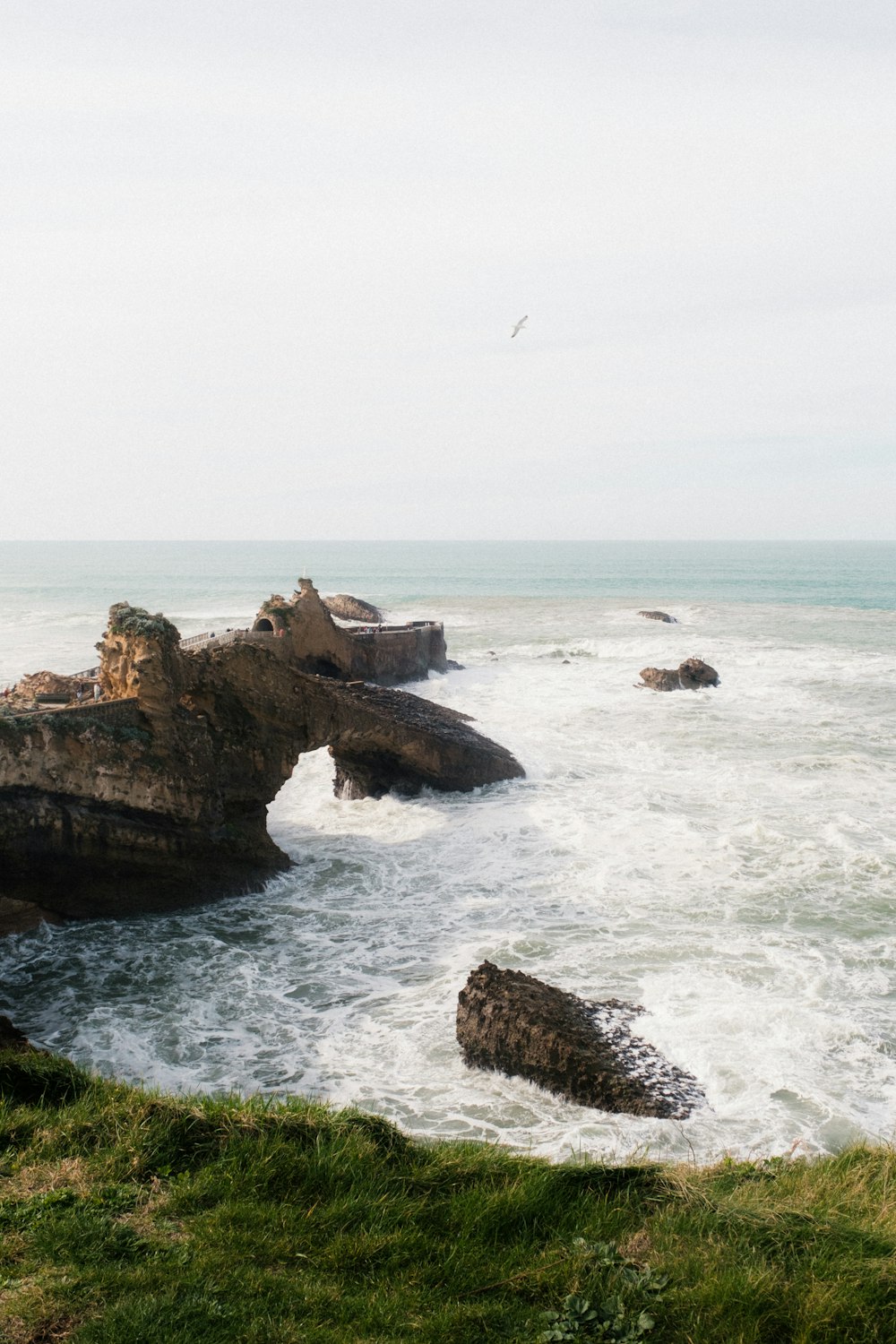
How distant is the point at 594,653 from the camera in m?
47.7

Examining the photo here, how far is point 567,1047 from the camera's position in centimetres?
982

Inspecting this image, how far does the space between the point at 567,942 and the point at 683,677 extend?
23.7m

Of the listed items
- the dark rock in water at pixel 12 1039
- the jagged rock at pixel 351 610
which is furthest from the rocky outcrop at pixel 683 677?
the dark rock in water at pixel 12 1039

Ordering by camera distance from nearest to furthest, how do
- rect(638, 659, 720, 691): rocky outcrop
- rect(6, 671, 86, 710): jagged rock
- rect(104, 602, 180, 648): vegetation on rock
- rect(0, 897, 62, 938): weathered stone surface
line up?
1. rect(0, 897, 62, 938): weathered stone surface
2. rect(104, 602, 180, 648): vegetation on rock
3. rect(6, 671, 86, 710): jagged rock
4. rect(638, 659, 720, 691): rocky outcrop

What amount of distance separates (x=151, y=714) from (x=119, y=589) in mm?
89228

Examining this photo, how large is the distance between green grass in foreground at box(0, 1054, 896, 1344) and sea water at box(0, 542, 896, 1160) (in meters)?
2.00

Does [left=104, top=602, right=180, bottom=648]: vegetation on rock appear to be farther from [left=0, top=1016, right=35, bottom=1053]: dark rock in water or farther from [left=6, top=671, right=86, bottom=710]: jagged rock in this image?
[left=0, top=1016, right=35, bottom=1053]: dark rock in water

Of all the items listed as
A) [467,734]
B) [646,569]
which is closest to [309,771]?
[467,734]

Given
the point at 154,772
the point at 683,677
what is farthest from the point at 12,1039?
the point at 683,677

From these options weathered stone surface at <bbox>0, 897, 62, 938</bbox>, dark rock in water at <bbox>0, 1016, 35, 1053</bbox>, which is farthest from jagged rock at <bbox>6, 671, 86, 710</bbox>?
dark rock in water at <bbox>0, 1016, 35, 1053</bbox>

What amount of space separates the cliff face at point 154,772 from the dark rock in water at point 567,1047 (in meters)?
6.67

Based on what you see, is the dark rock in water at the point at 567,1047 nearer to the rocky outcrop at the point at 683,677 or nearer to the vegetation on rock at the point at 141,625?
the vegetation on rock at the point at 141,625

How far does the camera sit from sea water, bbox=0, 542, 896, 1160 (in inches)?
391

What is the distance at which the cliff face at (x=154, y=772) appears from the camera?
14.1 metres
